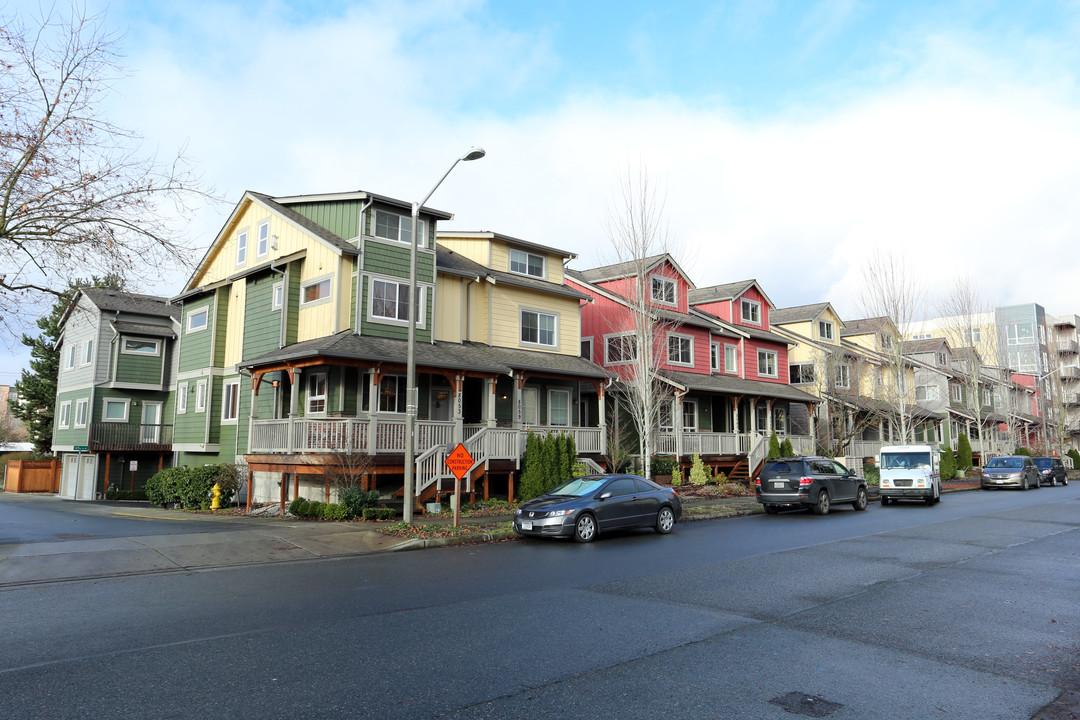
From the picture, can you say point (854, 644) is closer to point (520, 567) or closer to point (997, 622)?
point (997, 622)

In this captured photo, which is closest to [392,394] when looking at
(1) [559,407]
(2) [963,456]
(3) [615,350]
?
(1) [559,407]

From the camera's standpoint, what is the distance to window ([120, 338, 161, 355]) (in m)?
34.0

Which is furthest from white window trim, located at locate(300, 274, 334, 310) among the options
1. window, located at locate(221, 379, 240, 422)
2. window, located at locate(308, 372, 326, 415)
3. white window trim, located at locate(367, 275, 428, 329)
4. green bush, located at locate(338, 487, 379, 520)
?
green bush, located at locate(338, 487, 379, 520)

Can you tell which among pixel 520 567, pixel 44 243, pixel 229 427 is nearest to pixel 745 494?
pixel 520 567

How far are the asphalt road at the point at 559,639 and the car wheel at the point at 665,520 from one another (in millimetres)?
4158

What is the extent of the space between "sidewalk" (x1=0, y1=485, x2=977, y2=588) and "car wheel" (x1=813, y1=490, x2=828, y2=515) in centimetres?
1013

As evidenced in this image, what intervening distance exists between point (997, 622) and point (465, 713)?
6723 mm

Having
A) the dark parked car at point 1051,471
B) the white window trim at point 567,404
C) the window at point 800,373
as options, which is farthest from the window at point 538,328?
the dark parked car at point 1051,471

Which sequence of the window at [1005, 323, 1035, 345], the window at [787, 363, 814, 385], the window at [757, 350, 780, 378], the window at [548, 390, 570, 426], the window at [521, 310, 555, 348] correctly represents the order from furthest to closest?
the window at [1005, 323, 1035, 345], the window at [787, 363, 814, 385], the window at [757, 350, 780, 378], the window at [548, 390, 570, 426], the window at [521, 310, 555, 348]

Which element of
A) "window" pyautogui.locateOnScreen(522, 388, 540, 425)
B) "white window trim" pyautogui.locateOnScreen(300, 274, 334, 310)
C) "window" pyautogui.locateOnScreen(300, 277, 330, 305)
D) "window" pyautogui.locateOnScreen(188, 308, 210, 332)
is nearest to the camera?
"white window trim" pyautogui.locateOnScreen(300, 274, 334, 310)

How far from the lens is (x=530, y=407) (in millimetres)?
27453

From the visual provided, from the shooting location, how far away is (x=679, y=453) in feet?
96.5

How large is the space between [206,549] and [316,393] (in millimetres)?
9542

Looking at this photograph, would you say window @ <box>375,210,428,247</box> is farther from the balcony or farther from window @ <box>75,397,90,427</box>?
window @ <box>75,397,90,427</box>
